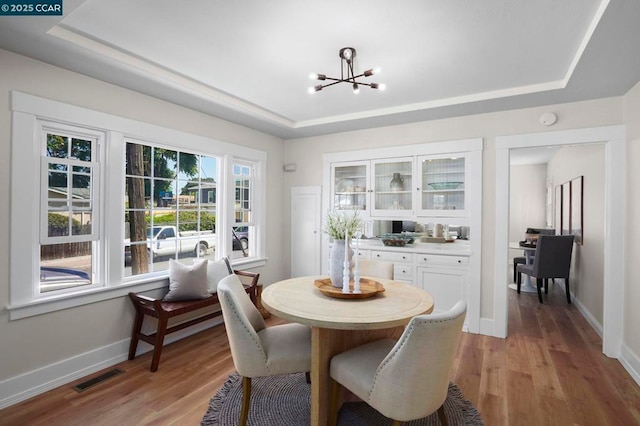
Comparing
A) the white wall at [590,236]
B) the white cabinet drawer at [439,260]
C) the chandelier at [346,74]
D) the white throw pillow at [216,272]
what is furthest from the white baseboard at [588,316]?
the white throw pillow at [216,272]

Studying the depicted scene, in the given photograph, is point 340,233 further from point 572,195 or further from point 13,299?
point 572,195

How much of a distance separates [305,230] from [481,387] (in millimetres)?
2930

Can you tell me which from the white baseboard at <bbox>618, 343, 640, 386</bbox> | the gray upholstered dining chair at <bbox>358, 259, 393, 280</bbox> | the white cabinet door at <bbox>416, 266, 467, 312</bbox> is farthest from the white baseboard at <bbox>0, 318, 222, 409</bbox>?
the white baseboard at <bbox>618, 343, 640, 386</bbox>

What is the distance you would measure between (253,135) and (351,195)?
1556 mm

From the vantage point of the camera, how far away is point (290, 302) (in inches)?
81.8

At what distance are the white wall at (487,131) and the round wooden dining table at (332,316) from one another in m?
1.79

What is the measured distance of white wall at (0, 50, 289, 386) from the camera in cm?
226

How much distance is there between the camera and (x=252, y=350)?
193 cm

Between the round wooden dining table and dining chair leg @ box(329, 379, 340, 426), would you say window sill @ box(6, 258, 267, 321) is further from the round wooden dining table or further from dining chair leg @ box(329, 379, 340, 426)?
dining chair leg @ box(329, 379, 340, 426)

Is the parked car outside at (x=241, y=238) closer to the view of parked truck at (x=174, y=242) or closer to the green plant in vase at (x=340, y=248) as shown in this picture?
the view of parked truck at (x=174, y=242)

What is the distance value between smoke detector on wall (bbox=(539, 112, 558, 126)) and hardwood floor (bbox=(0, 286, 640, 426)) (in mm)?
2242

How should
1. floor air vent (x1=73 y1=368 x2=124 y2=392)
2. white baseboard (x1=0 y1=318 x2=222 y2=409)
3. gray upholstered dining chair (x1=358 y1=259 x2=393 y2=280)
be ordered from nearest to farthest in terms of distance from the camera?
white baseboard (x1=0 y1=318 x2=222 y2=409)
floor air vent (x1=73 y1=368 x2=124 y2=392)
gray upholstered dining chair (x1=358 y1=259 x2=393 y2=280)

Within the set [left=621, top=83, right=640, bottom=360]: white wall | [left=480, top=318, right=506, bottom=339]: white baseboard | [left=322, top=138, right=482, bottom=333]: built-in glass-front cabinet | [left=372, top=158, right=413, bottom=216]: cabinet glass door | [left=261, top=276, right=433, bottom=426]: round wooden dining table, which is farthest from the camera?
[left=372, top=158, right=413, bottom=216]: cabinet glass door

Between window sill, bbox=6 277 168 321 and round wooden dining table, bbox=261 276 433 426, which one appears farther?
window sill, bbox=6 277 168 321
